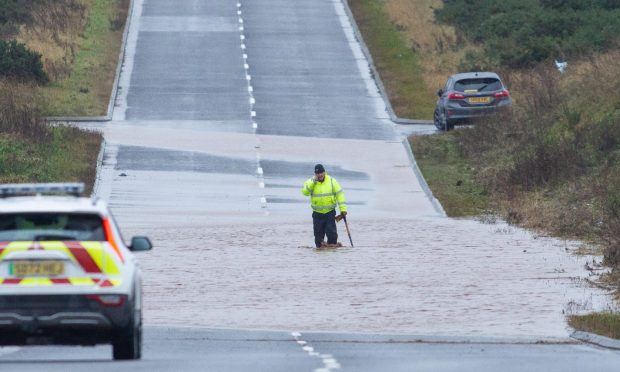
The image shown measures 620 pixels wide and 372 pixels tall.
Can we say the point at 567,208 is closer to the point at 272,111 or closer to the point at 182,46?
the point at 272,111

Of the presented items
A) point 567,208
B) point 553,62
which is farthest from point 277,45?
point 567,208

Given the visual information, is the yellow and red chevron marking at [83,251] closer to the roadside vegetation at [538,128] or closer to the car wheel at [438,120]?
the roadside vegetation at [538,128]

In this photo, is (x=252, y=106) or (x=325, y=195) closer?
(x=325, y=195)

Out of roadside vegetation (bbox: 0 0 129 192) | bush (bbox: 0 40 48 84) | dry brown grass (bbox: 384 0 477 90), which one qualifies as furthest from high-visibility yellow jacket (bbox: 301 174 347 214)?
bush (bbox: 0 40 48 84)

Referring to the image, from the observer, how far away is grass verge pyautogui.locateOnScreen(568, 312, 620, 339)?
1912 cm

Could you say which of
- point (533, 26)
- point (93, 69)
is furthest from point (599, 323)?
point (533, 26)

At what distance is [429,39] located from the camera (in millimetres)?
63844

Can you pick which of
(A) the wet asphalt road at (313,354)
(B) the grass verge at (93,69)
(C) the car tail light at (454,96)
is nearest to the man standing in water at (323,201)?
(A) the wet asphalt road at (313,354)

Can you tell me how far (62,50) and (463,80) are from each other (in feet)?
61.0

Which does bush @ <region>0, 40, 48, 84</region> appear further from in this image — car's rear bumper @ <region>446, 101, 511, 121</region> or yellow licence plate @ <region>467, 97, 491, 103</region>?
yellow licence plate @ <region>467, 97, 491, 103</region>

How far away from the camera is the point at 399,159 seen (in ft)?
146

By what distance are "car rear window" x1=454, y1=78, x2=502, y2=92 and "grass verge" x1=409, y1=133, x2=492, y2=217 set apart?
5.65 feet

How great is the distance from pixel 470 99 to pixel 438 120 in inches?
55.7

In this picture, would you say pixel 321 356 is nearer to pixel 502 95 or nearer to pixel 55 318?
pixel 55 318
